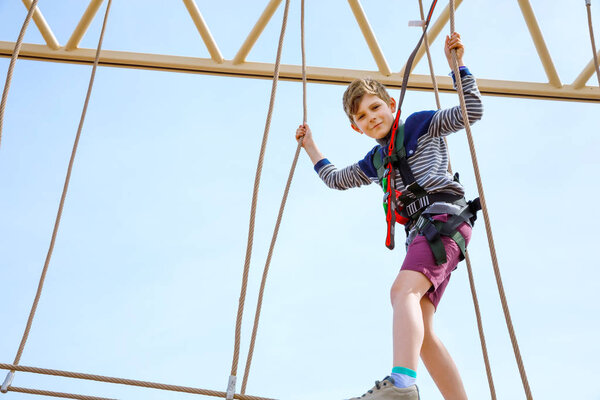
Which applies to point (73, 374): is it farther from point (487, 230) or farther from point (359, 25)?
point (359, 25)

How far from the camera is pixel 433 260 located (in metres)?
2.12

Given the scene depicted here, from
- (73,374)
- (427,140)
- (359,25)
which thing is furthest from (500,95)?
(73,374)

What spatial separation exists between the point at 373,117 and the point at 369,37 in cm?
146

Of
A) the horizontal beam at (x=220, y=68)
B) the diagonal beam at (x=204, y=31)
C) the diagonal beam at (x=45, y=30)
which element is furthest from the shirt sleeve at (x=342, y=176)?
the diagonal beam at (x=45, y=30)

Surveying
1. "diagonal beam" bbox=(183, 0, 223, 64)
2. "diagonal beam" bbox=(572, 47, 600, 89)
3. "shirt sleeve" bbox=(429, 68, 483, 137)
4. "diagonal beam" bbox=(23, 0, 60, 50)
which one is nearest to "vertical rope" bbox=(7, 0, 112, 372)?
"diagonal beam" bbox=(183, 0, 223, 64)

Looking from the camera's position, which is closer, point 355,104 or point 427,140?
point 427,140

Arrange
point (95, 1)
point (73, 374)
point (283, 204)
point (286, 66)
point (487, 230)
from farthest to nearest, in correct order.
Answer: point (286, 66) → point (95, 1) → point (283, 204) → point (73, 374) → point (487, 230)

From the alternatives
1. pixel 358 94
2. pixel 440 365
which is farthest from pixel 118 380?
pixel 358 94

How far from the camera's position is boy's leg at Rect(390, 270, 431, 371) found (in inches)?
74.8

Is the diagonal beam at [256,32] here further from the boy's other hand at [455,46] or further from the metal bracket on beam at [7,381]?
the metal bracket on beam at [7,381]

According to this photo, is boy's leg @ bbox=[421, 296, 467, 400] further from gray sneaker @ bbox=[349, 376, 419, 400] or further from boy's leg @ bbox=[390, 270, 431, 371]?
gray sneaker @ bbox=[349, 376, 419, 400]

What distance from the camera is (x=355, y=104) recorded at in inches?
97.7

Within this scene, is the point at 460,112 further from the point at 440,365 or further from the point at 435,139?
the point at 440,365

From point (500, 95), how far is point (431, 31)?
639 millimetres
